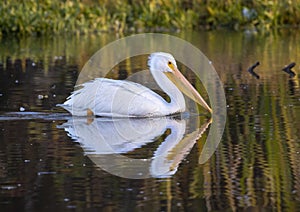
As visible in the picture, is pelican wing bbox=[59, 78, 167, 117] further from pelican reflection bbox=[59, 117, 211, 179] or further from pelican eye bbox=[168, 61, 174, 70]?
pelican eye bbox=[168, 61, 174, 70]

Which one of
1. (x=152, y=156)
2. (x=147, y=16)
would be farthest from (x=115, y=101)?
(x=147, y=16)

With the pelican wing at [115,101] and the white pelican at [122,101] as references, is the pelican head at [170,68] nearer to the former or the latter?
the white pelican at [122,101]

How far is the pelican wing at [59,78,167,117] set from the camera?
28.4 feet

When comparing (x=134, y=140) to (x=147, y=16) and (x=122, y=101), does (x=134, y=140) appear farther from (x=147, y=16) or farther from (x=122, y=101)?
(x=147, y=16)

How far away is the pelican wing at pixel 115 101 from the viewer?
28.4 feet

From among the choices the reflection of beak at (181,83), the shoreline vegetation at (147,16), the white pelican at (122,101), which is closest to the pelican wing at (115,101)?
the white pelican at (122,101)

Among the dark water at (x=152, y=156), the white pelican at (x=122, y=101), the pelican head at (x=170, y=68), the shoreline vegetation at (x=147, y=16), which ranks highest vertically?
the shoreline vegetation at (x=147, y=16)

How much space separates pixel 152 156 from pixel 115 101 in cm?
187

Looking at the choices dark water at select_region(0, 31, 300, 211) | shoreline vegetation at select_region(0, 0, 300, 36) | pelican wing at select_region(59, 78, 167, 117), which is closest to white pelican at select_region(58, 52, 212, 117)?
pelican wing at select_region(59, 78, 167, 117)

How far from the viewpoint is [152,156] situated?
6.86 meters

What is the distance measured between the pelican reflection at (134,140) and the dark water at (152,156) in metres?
0.01

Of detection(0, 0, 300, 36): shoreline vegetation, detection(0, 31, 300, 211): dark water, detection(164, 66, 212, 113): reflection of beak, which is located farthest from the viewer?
detection(0, 0, 300, 36): shoreline vegetation

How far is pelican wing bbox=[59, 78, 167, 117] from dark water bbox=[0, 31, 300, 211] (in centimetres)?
15

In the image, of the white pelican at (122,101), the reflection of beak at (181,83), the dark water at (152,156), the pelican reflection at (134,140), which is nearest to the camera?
the dark water at (152,156)
